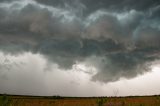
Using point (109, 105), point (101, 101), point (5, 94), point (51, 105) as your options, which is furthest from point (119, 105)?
point (51, 105)

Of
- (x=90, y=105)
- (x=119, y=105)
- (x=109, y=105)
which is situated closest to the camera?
(x=109, y=105)

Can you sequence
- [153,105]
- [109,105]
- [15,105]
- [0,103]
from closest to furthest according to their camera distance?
[0,103]
[109,105]
[15,105]
[153,105]

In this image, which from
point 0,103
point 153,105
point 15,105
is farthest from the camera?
point 153,105

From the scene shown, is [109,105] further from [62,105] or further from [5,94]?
[62,105]

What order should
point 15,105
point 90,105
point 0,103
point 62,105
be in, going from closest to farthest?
point 0,103 < point 15,105 < point 90,105 < point 62,105

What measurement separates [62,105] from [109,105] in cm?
3694

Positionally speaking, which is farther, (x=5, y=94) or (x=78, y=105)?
(x=78, y=105)

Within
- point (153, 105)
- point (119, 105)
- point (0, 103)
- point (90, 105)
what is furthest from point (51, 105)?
point (0, 103)

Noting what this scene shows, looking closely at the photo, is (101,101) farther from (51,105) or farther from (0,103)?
(51,105)

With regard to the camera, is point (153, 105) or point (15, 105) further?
point (153, 105)

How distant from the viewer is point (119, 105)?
1495 inches

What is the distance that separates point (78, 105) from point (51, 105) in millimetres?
6346

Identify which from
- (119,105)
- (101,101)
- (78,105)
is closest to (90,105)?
(78,105)

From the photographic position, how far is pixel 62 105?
67.1 metres
